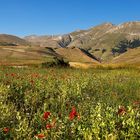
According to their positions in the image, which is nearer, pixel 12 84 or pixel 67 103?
pixel 67 103

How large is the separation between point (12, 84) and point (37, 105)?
129 inches

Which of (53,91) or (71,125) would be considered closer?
(71,125)

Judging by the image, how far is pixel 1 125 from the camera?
10250 millimetres

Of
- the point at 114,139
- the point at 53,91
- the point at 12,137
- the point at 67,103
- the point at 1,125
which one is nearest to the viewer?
the point at 114,139

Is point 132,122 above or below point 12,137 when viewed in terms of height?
above

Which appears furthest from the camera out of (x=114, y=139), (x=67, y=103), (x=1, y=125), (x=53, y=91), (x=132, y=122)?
(x=53, y=91)

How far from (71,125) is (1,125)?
2112mm

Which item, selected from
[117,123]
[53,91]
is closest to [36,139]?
[117,123]

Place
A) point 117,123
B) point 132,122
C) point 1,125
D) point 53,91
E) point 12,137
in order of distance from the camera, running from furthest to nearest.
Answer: point 53,91 < point 1,125 < point 12,137 < point 117,123 < point 132,122

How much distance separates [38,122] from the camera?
1061 cm

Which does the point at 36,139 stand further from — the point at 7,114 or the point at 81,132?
the point at 7,114

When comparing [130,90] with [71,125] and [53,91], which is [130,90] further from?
[71,125]

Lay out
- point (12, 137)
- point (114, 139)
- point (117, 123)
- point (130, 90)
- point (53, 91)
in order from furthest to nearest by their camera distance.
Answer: point (130, 90), point (53, 91), point (12, 137), point (117, 123), point (114, 139)

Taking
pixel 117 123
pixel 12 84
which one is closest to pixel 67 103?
pixel 12 84
